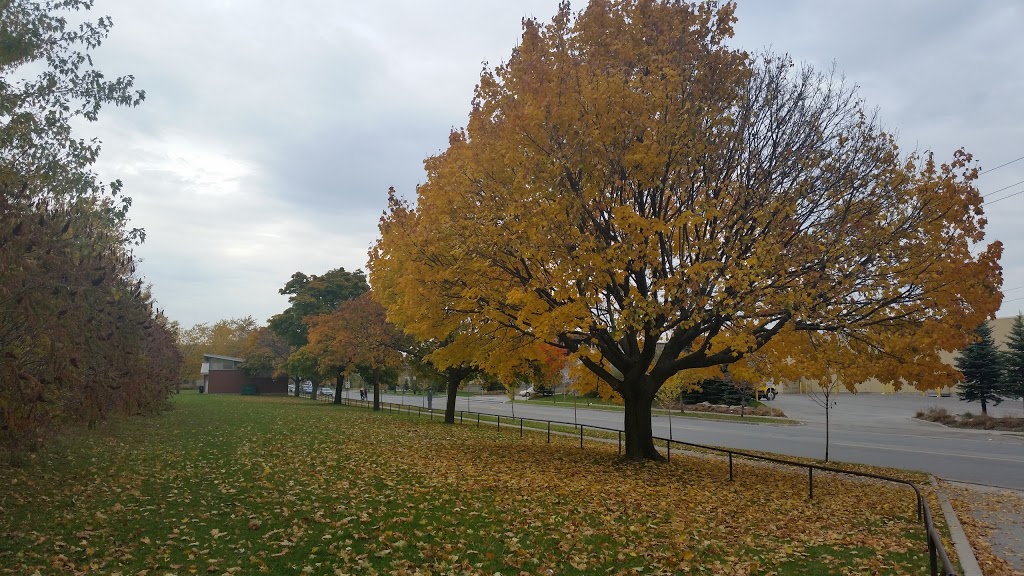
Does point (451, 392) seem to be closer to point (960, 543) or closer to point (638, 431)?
point (638, 431)

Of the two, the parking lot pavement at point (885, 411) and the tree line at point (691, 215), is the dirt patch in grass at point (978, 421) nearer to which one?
the parking lot pavement at point (885, 411)

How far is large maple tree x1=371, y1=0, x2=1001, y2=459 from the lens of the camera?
1152 centimetres

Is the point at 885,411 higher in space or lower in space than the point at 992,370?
lower

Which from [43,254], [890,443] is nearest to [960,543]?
[43,254]

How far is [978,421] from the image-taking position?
31.9 m

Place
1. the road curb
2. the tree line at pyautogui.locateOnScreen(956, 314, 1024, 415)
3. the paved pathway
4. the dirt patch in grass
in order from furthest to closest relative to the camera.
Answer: the tree line at pyautogui.locateOnScreen(956, 314, 1024, 415), the dirt patch in grass, the paved pathway, the road curb

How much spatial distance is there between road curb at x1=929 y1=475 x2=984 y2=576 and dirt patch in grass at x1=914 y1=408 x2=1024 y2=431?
84.8 ft

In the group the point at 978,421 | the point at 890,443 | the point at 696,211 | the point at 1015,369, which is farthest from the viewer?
the point at 1015,369

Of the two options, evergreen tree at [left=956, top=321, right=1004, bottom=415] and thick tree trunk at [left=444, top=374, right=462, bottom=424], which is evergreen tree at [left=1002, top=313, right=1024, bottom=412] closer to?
evergreen tree at [left=956, top=321, right=1004, bottom=415]

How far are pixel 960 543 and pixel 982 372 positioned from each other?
131 feet

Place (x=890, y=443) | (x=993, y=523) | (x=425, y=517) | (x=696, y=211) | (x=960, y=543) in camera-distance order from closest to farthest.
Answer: (x=960, y=543)
(x=425, y=517)
(x=993, y=523)
(x=696, y=211)
(x=890, y=443)

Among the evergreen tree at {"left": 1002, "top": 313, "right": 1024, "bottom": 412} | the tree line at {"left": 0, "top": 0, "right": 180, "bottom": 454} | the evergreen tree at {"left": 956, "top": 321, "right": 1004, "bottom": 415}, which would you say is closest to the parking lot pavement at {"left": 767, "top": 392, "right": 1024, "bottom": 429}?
the evergreen tree at {"left": 956, "top": 321, "right": 1004, "bottom": 415}

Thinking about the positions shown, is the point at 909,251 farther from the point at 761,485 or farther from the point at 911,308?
the point at 761,485

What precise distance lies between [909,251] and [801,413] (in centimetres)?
3779
